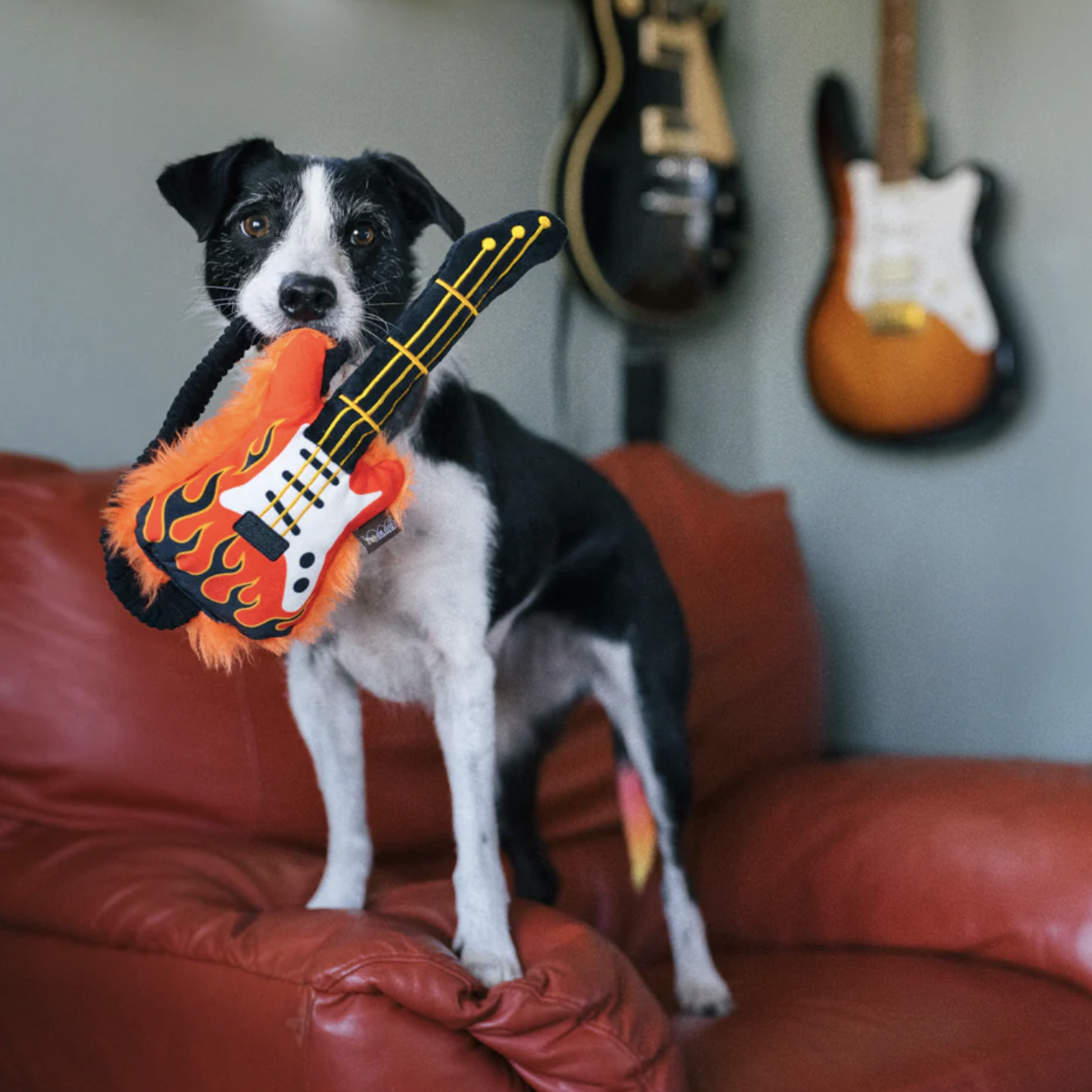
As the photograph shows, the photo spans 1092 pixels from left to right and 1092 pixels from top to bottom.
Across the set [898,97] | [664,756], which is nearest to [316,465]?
[664,756]

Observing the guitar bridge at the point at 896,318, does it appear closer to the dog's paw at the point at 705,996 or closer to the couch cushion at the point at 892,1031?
the couch cushion at the point at 892,1031

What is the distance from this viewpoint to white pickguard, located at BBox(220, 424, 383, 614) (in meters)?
0.99

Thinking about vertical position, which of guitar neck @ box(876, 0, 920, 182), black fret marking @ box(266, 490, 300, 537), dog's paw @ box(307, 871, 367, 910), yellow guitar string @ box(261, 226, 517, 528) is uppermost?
guitar neck @ box(876, 0, 920, 182)

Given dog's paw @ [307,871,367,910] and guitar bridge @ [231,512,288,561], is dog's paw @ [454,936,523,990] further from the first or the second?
guitar bridge @ [231,512,288,561]

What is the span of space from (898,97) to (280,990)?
2.01m

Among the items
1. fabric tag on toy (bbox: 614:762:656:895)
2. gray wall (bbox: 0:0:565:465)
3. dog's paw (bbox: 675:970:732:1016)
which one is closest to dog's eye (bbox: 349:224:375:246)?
gray wall (bbox: 0:0:565:465)

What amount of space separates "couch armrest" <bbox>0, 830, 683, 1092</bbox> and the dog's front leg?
0.15 feet

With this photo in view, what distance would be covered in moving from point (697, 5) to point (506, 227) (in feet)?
6.17

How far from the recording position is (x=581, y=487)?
1.72 metres

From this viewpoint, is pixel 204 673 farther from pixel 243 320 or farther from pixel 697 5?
pixel 697 5

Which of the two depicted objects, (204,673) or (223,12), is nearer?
(204,673)

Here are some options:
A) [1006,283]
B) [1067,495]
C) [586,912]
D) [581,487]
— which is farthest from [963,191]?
[586,912]

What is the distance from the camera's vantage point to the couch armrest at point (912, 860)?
1.77 m

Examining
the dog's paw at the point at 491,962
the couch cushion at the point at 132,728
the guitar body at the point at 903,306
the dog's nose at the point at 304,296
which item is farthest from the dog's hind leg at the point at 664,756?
the guitar body at the point at 903,306
